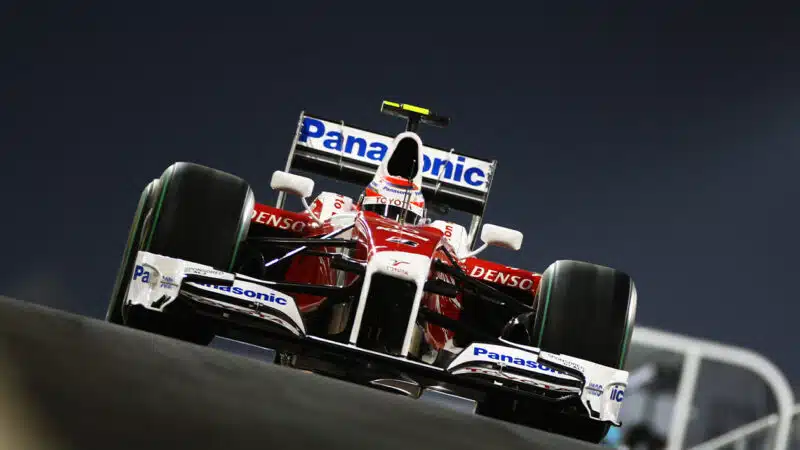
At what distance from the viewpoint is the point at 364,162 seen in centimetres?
674

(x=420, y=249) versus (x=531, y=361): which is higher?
(x=420, y=249)

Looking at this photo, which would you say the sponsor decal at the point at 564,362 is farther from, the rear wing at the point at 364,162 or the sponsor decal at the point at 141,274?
the rear wing at the point at 364,162

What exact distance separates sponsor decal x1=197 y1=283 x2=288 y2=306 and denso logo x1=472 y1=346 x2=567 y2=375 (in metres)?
0.75

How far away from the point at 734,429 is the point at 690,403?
1.64 ft

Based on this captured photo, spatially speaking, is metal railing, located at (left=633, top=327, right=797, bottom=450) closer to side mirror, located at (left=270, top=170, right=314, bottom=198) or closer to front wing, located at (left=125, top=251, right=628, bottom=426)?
side mirror, located at (left=270, top=170, right=314, bottom=198)

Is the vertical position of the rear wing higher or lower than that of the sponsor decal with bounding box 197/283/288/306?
higher

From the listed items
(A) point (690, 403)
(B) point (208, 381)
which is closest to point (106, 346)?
(B) point (208, 381)

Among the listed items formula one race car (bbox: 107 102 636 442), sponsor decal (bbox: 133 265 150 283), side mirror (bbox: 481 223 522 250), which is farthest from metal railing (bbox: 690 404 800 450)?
sponsor decal (bbox: 133 265 150 283)

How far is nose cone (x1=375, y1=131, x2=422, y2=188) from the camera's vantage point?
5.47 metres

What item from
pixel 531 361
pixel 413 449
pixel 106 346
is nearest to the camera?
pixel 413 449

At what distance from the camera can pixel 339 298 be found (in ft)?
14.4

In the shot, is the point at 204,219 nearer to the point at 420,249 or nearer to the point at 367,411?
the point at 420,249

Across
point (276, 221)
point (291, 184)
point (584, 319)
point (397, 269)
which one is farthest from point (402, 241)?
point (291, 184)

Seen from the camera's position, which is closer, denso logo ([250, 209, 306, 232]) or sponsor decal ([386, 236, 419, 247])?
sponsor decal ([386, 236, 419, 247])
